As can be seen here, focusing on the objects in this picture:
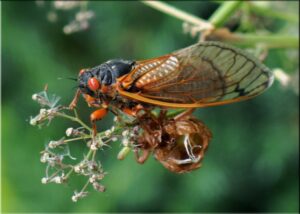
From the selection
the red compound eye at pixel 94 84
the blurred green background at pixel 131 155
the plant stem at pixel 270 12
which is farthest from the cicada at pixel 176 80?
the blurred green background at pixel 131 155

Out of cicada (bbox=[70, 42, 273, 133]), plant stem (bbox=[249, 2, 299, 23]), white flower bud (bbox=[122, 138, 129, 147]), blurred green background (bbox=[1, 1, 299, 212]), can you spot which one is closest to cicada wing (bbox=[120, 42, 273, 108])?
cicada (bbox=[70, 42, 273, 133])

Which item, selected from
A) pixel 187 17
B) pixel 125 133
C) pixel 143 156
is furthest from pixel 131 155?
pixel 125 133

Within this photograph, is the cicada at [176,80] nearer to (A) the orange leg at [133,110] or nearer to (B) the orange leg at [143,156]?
(A) the orange leg at [133,110]

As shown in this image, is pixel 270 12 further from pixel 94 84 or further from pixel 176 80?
pixel 94 84

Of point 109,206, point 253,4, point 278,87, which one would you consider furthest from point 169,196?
point 253,4

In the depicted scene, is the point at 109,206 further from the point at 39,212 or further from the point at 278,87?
the point at 278,87

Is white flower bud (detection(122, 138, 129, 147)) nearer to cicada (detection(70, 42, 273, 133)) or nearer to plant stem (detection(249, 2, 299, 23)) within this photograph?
cicada (detection(70, 42, 273, 133))

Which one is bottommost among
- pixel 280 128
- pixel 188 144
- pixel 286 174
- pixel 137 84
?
pixel 188 144
